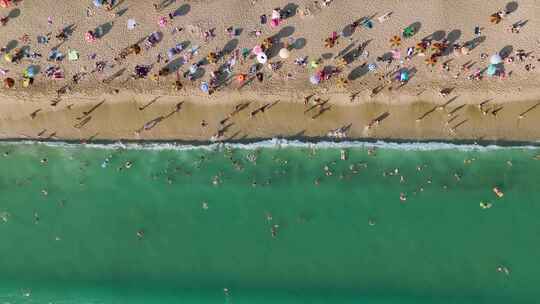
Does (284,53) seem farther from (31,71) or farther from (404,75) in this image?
(31,71)

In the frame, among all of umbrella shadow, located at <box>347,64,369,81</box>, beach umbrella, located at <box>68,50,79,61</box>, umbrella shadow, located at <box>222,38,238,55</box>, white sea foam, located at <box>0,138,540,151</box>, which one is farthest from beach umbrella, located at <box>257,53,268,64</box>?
beach umbrella, located at <box>68,50,79,61</box>

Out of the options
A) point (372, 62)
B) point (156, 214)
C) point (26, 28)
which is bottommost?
point (156, 214)

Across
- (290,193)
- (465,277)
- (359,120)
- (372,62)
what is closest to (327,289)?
(290,193)

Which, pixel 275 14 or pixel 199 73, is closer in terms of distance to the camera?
pixel 275 14

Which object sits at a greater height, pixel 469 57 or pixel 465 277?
pixel 469 57

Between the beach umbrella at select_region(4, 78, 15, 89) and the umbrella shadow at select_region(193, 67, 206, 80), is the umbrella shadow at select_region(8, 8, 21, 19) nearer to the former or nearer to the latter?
the beach umbrella at select_region(4, 78, 15, 89)

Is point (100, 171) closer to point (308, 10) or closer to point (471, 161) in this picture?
point (308, 10)

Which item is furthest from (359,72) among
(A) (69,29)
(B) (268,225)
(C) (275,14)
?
(A) (69,29)
